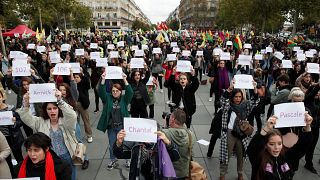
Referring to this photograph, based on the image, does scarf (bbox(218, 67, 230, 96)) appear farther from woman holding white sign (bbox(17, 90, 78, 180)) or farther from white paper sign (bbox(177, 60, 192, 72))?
woman holding white sign (bbox(17, 90, 78, 180))

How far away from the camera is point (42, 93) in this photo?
431 cm

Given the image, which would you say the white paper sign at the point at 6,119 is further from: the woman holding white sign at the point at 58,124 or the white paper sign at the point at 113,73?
the white paper sign at the point at 113,73

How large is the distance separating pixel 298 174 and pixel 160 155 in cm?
363

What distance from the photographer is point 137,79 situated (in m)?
6.99

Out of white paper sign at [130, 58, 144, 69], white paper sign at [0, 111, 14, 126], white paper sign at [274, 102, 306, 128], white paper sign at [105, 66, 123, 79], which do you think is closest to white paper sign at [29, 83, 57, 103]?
white paper sign at [0, 111, 14, 126]

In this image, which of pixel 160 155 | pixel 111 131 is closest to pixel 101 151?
pixel 111 131

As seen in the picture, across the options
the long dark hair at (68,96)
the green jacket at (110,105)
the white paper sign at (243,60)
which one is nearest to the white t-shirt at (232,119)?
the green jacket at (110,105)

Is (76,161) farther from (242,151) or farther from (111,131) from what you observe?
(242,151)

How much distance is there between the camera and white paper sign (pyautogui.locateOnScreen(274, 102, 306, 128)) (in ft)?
12.3

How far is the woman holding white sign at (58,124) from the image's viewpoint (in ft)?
13.4

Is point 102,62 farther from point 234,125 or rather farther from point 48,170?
point 48,170

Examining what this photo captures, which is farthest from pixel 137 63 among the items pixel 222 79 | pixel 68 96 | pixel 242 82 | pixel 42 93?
pixel 42 93

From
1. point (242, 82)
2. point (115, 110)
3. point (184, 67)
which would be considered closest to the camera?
point (115, 110)

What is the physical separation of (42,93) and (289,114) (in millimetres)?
3308
